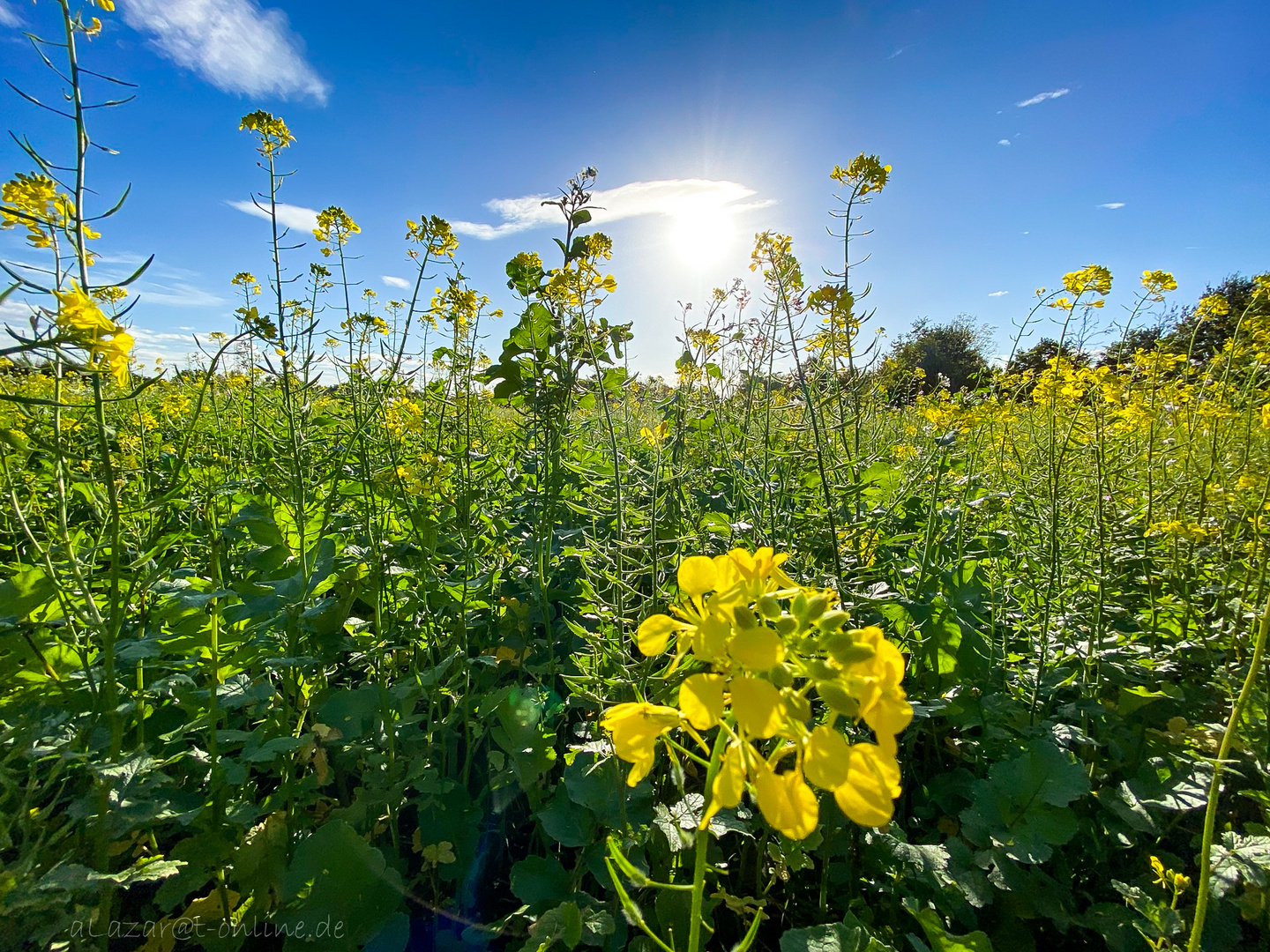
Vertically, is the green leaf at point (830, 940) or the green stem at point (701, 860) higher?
the green stem at point (701, 860)

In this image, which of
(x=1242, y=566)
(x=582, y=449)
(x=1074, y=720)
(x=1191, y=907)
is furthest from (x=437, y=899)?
(x=1242, y=566)

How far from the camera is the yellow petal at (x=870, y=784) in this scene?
2.08 feet

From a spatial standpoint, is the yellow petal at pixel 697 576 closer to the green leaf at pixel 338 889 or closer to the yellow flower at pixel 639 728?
the yellow flower at pixel 639 728

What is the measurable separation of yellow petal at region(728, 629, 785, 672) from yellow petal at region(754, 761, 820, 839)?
120 millimetres

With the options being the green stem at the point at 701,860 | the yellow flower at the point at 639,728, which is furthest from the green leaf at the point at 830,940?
the yellow flower at the point at 639,728

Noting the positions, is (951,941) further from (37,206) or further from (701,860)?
(37,206)

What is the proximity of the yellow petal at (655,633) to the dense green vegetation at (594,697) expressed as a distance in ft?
0.03

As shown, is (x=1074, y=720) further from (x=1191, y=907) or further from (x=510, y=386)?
(x=510, y=386)

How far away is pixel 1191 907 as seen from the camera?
1.44 metres

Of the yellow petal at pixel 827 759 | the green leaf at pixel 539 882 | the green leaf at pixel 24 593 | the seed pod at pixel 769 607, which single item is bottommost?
the green leaf at pixel 539 882

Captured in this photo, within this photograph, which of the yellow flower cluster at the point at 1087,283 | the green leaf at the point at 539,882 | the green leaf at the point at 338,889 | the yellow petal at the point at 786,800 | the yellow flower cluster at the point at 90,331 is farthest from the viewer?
the yellow flower cluster at the point at 1087,283

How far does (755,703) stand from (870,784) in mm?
166

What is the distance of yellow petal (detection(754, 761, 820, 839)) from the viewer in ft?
2.02

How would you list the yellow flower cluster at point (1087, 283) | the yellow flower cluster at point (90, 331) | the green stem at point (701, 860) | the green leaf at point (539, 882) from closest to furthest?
1. the green stem at point (701, 860)
2. the yellow flower cluster at point (90, 331)
3. the green leaf at point (539, 882)
4. the yellow flower cluster at point (1087, 283)
